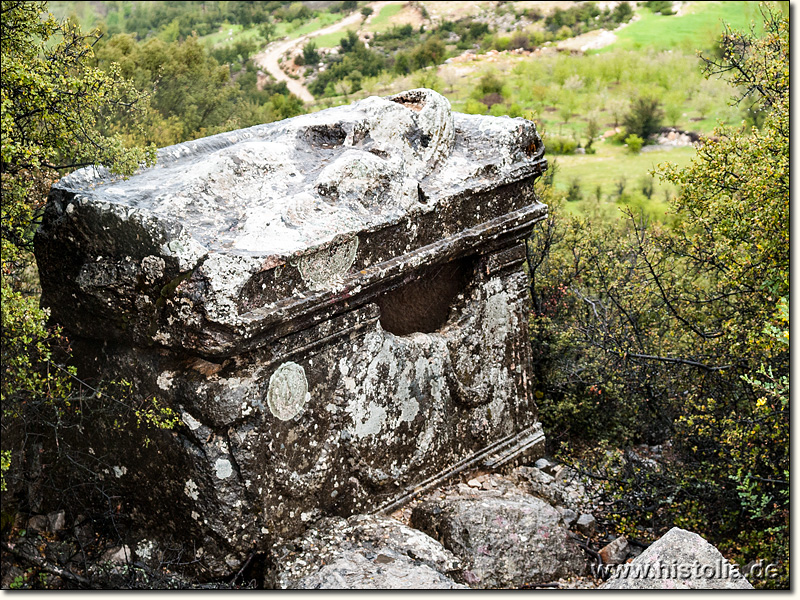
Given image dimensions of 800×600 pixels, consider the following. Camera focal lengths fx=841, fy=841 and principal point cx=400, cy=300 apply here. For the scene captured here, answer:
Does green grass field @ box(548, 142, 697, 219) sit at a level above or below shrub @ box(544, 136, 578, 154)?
below

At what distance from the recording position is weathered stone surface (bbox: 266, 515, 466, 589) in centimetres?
441

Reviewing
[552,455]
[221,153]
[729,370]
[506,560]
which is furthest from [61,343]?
[729,370]

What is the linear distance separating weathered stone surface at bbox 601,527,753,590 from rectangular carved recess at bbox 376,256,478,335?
2.11 m

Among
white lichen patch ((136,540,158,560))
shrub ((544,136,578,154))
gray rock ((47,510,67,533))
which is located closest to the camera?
white lichen patch ((136,540,158,560))

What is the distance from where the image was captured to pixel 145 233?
→ 4.18 m

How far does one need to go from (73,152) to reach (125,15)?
13.9 m

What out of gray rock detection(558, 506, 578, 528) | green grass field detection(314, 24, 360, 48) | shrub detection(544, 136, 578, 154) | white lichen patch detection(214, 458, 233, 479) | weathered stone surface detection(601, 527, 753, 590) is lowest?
shrub detection(544, 136, 578, 154)

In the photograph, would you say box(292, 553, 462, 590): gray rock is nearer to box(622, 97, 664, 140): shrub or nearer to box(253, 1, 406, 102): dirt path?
box(253, 1, 406, 102): dirt path

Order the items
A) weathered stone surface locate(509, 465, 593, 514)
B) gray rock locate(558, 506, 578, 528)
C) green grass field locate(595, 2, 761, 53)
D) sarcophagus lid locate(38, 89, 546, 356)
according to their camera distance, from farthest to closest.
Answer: green grass field locate(595, 2, 761, 53), weathered stone surface locate(509, 465, 593, 514), gray rock locate(558, 506, 578, 528), sarcophagus lid locate(38, 89, 546, 356)

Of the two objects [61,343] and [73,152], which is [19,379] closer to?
[61,343]

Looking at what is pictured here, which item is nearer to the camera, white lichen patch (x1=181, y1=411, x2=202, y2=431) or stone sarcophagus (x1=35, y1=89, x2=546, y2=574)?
stone sarcophagus (x1=35, y1=89, x2=546, y2=574)

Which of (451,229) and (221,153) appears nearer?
(221,153)

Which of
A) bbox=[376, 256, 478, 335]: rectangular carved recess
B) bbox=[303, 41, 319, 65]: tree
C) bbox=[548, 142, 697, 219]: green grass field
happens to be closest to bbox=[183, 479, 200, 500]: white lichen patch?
bbox=[376, 256, 478, 335]: rectangular carved recess

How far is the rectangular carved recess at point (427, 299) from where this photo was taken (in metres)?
5.67
